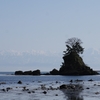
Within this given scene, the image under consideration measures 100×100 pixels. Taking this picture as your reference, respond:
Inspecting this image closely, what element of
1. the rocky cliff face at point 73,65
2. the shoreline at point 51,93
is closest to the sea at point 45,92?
the shoreline at point 51,93

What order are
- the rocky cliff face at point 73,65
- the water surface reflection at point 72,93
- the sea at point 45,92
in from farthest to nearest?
the rocky cliff face at point 73,65 → the sea at point 45,92 → the water surface reflection at point 72,93

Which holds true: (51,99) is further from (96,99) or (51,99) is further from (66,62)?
(66,62)

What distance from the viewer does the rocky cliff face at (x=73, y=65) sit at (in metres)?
Result: 166

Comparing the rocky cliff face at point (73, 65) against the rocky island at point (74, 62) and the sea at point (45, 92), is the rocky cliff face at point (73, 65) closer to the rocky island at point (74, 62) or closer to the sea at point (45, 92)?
the rocky island at point (74, 62)

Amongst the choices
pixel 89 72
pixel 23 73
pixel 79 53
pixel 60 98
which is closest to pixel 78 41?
pixel 79 53

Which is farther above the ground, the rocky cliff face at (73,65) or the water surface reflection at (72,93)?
the rocky cliff face at (73,65)

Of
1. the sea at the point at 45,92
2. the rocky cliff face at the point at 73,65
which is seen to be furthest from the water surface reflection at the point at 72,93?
the rocky cliff face at the point at 73,65

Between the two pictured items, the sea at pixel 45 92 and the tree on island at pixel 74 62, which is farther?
the tree on island at pixel 74 62

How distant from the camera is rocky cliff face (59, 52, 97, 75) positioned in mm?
166375

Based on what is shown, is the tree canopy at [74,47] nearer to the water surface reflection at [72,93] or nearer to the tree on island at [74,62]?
the tree on island at [74,62]

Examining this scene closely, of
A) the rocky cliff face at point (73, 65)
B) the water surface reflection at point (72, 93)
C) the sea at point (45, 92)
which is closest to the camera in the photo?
the water surface reflection at point (72, 93)

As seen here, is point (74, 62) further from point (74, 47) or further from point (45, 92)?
point (45, 92)

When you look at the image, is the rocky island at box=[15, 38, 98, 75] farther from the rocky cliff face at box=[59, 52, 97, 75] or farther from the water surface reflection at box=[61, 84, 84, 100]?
the water surface reflection at box=[61, 84, 84, 100]

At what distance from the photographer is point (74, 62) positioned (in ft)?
546
